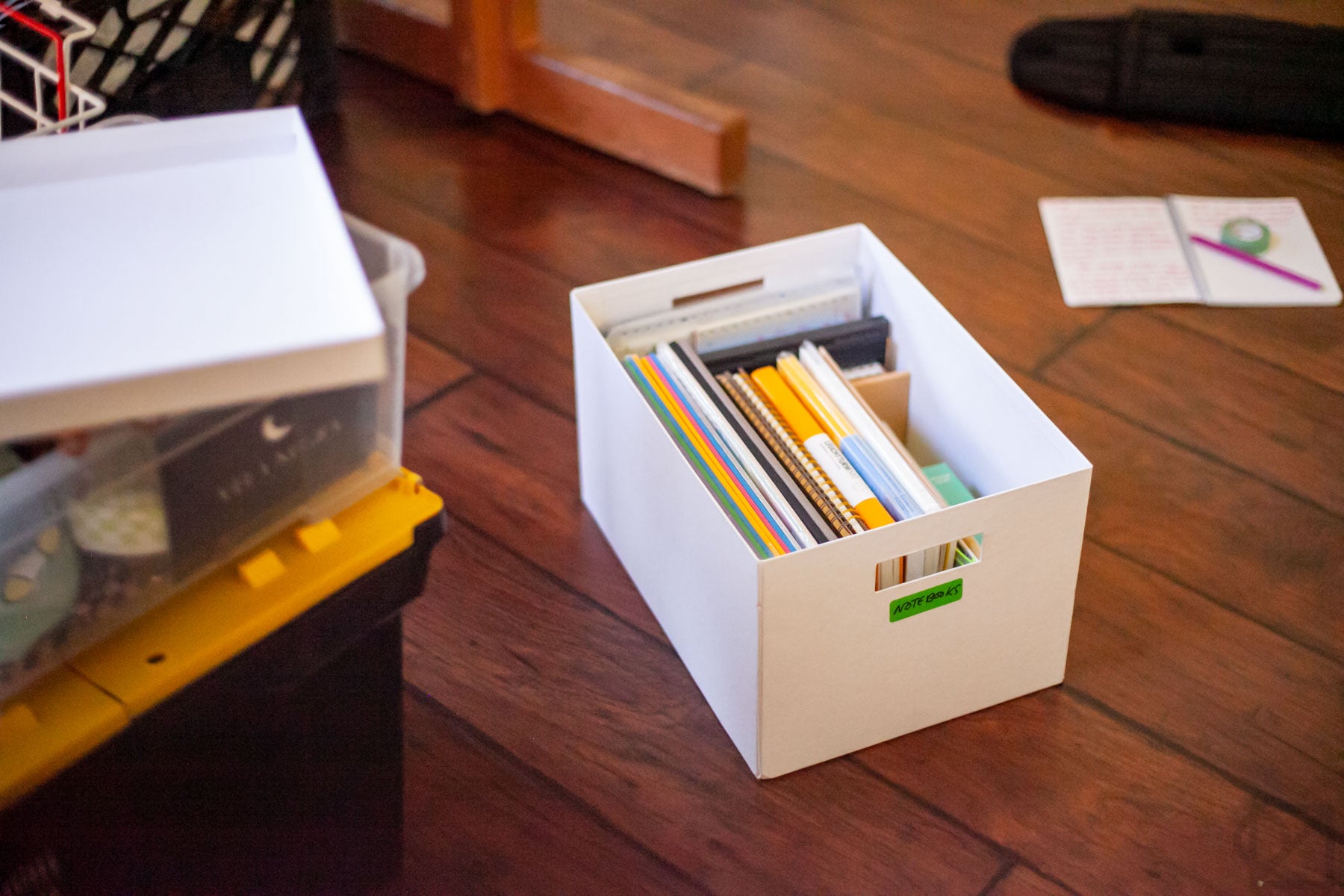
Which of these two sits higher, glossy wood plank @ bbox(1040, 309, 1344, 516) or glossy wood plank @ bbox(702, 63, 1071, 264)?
glossy wood plank @ bbox(702, 63, 1071, 264)

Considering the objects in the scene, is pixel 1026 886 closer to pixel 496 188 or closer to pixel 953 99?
pixel 496 188

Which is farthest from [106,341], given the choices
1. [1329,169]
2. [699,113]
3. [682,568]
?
[1329,169]

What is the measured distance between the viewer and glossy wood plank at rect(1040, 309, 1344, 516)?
135 cm

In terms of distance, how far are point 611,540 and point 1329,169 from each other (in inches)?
47.9

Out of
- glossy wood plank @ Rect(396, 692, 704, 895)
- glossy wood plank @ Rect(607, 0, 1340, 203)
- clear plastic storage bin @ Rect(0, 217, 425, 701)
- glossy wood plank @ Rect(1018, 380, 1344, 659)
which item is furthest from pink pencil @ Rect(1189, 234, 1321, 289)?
clear plastic storage bin @ Rect(0, 217, 425, 701)

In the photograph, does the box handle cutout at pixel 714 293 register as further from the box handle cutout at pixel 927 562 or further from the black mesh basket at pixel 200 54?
the black mesh basket at pixel 200 54

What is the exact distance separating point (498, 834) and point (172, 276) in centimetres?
58

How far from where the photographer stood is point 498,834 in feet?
3.33

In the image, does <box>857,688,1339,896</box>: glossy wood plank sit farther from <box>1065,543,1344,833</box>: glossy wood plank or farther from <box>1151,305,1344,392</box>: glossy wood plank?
<box>1151,305,1344,392</box>: glossy wood plank

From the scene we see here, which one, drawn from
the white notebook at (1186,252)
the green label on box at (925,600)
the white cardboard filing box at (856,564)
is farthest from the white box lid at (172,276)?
the white notebook at (1186,252)

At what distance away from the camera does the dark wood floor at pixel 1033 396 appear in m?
1.01

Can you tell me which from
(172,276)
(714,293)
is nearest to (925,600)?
(714,293)

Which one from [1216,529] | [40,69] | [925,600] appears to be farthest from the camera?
[1216,529]

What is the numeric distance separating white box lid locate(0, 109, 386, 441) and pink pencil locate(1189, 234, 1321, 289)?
1.30m
